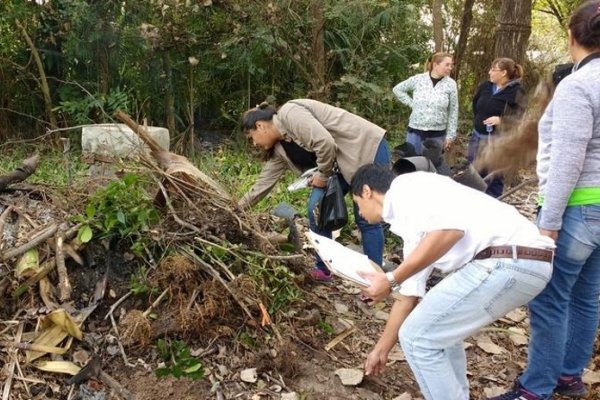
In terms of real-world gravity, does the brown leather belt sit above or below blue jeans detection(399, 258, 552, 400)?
above

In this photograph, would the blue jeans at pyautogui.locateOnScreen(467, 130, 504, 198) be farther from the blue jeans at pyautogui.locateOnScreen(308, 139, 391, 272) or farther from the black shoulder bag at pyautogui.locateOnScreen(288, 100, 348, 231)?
the black shoulder bag at pyautogui.locateOnScreen(288, 100, 348, 231)

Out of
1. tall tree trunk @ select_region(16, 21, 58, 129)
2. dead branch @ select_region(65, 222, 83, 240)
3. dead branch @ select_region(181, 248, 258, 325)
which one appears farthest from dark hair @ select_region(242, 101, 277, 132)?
tall tree trunk @ select_region(16, 21, 58, 129)

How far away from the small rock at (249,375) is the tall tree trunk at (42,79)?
5.31 meters

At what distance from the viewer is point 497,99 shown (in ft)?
18.8

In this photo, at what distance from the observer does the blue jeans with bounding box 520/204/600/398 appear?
244 cm

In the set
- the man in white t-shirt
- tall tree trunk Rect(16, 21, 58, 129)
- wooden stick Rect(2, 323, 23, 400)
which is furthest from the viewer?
tall tree trunk Rect(16, 21, 58, 129)

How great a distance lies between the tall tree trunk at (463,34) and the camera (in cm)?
953

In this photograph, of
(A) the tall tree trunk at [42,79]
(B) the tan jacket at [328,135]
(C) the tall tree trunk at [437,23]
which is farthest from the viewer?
(C) the tall tree trunk at [437,23]

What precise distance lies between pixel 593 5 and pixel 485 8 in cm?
871

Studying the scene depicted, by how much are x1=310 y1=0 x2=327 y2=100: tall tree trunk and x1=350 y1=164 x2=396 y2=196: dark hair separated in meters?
5.52

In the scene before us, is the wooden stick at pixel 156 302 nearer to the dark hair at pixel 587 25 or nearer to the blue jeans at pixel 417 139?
the dark hair at pixel 587 25

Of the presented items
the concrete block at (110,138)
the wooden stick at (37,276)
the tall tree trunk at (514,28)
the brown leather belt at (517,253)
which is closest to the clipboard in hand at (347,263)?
the brown leather belt at (517,253)

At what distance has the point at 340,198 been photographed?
12.3ft

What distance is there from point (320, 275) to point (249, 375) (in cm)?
122
